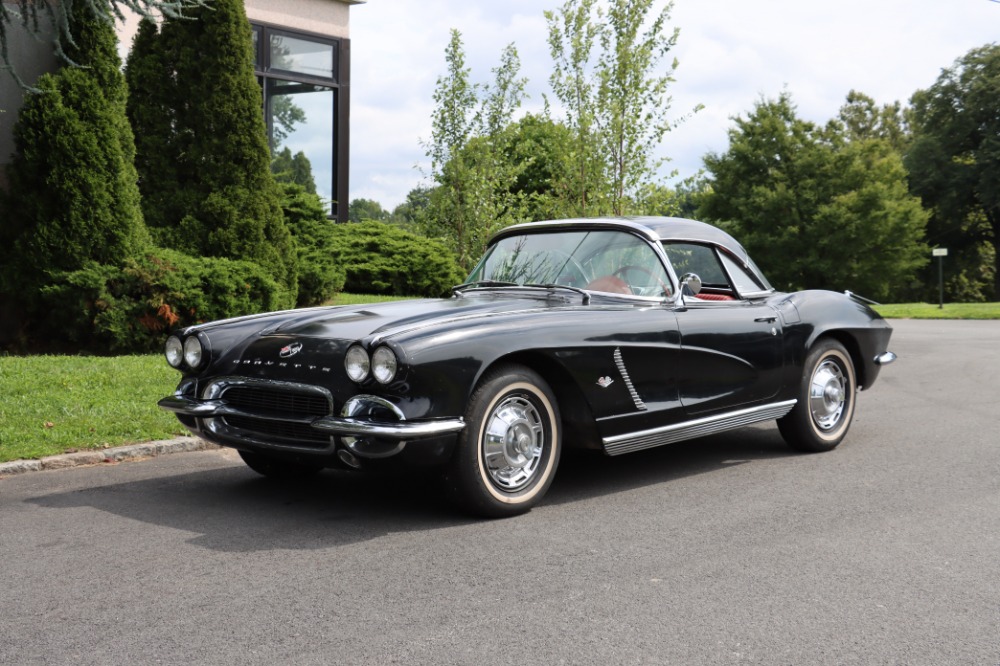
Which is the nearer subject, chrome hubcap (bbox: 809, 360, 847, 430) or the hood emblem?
the hood emblem

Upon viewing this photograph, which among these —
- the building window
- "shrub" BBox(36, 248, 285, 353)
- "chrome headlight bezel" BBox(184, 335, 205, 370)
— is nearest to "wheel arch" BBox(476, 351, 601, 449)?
"chrome headlight bezel" BBox(184, 335, 205, 370)

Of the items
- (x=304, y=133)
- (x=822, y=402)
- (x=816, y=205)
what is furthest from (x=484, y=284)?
(x=816, y=205)

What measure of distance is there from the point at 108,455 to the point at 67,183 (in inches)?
202

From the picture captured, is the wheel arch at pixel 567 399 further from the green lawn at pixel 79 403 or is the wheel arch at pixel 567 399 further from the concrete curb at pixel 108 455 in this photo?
the green lawn at pixel 79 403

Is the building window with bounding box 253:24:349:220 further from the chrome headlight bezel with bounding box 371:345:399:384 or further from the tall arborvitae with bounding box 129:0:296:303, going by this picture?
the chrome headlight bezel with bounding box 371:345:399:384

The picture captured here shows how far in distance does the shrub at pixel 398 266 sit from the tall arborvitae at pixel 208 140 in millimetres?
5410

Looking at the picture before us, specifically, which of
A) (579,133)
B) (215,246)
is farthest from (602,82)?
(215,246)

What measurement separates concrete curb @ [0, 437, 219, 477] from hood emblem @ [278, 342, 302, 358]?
2.17 m

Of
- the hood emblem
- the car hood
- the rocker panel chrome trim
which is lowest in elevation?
the rocker panel chrome trim

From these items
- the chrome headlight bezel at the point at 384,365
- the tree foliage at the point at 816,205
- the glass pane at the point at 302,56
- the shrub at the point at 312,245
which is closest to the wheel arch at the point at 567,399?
the chrome headlight bezel at the point at 384,365

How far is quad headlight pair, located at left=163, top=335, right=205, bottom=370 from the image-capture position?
566 centimetres

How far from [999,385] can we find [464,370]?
8.14 metres

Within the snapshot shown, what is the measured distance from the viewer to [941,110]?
2174 inches

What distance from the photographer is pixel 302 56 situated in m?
18.4
